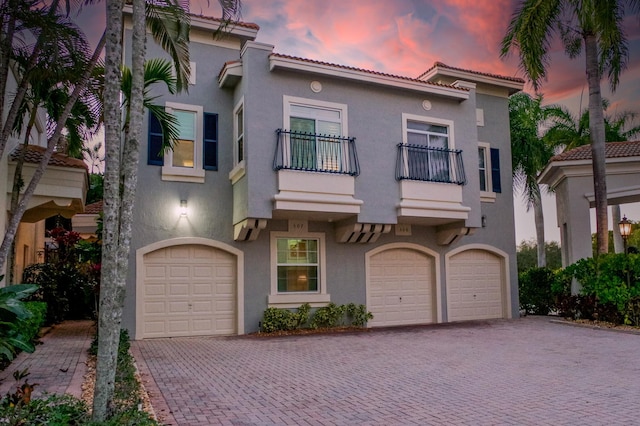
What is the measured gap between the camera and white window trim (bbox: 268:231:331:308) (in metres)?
14.1

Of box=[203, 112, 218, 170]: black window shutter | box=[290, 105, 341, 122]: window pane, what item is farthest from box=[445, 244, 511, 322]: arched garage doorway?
box=[203, 112, 218, 170]: black window shutter

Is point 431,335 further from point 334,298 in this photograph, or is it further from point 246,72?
point 246,72

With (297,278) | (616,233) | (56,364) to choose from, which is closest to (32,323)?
(56,364)

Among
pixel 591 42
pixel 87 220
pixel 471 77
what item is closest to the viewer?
pixel 591 42

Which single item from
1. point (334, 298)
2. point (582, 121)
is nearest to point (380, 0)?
point (334, 298)

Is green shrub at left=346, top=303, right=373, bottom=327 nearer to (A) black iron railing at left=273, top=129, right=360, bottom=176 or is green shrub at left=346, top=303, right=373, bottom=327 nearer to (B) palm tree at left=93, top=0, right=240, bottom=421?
(A) black iron railing at left=273, top=129, right=360, bottom=176

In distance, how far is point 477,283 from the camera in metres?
17.2

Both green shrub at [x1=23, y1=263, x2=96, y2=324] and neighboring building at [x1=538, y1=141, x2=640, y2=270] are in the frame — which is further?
neighboring building at [x1=538, y1=141, x2=640, y2=270]

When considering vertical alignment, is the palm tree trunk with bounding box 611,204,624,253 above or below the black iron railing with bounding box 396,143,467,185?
below

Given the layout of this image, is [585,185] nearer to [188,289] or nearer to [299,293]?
[299,293]

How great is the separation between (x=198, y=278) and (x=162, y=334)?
5.42 ft

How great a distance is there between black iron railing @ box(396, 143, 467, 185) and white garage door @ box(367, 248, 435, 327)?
2573mm

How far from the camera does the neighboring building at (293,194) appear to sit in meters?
13.2

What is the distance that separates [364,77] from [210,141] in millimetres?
4562
